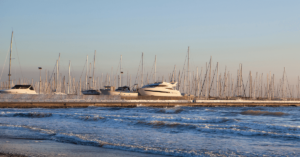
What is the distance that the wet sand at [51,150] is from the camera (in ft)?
35.8

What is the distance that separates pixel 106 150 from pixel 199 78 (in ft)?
258

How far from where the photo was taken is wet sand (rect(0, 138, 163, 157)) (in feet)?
35.8

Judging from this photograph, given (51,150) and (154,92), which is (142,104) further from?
(51,150)

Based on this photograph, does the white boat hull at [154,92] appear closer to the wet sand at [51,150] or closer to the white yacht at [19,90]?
the white yacht at [19,90]

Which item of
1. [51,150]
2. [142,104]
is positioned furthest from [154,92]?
[51,150]

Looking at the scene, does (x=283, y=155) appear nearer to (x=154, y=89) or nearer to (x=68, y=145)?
(x=68, y=145)

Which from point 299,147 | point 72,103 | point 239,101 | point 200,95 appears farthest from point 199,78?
point 299,147

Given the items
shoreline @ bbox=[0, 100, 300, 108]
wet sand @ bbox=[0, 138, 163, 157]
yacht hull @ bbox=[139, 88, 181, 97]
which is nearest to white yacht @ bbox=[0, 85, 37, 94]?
shoreline @ bbox=[0, 100, 300, 108]

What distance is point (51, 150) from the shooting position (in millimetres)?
11711

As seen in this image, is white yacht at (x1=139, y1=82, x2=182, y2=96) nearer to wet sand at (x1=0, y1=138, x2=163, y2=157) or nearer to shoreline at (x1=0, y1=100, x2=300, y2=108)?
shoreline at (x1=0, y1=100, x2=300, y2=108)

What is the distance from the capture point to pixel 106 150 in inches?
483

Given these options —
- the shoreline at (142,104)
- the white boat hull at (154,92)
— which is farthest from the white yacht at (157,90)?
the shoreline at (142,104)

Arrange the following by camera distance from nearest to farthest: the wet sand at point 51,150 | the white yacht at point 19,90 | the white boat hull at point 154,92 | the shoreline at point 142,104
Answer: the wet sand at point 51,150 < the shoreline at point 142,104 < the white yacht at point 19,90 < the white boat hull at point 154,92

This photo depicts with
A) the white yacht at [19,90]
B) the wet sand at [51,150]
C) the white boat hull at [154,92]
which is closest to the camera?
the wet sand at [51,150]
